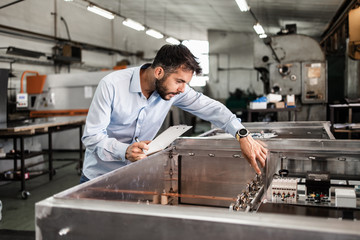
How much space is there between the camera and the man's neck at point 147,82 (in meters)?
1.58

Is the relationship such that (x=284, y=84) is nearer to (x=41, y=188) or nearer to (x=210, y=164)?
(x=41, y=188)

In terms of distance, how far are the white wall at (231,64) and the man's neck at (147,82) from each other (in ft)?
35.1

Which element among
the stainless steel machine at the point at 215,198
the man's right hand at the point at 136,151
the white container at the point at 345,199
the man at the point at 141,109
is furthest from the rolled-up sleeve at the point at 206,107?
the white container at the point at 345,199

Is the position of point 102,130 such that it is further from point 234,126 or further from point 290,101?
point 290,101

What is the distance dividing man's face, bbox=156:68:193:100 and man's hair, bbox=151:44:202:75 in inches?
0.8

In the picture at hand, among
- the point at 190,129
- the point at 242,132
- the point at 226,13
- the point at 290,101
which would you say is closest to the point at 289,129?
the point at 242,132

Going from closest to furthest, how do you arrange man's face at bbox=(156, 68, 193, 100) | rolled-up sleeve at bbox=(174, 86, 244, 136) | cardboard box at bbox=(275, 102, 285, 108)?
man's face at bbox=(156, 68, 193, 100) → rolled-up sleeve at bbox=(174, 86, 244, 136) → cardboard box at bbox=(275, 102, 285, 108)

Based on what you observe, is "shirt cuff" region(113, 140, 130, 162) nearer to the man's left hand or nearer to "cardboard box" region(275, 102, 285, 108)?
the man's left hand

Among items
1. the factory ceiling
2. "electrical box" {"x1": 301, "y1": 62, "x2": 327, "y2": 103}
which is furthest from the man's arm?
the factory ceiling

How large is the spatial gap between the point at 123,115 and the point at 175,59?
0.38 meters

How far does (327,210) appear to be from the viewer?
102 cm

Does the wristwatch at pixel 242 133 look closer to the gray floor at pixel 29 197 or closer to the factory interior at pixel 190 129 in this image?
the factory interior at pixel 190 129

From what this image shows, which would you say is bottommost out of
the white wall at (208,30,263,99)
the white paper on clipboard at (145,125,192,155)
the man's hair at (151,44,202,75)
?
the white paper on clipboard at (145,125,192,155)

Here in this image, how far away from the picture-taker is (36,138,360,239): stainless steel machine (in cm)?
62
